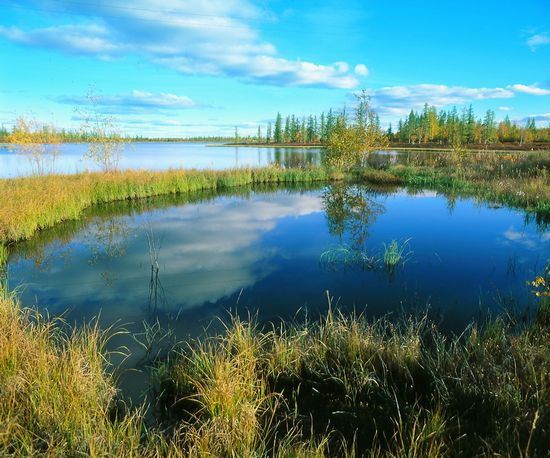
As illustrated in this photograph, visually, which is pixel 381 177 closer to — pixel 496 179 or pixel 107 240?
pixel 496 179

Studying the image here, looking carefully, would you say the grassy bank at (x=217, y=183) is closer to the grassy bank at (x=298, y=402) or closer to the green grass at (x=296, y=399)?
the green grass at (x=296, y=399)

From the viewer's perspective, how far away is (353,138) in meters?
27.8

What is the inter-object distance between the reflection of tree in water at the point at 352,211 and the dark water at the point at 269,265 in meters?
0.08

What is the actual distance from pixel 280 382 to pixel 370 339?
127 cm

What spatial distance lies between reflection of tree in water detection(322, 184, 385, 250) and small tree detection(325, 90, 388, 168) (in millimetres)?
6353

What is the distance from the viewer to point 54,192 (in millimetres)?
13664

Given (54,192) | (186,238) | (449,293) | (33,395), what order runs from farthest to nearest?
(54,192)
(186,238)
(449,293)
(33,395)

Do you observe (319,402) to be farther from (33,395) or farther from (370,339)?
(33,395)

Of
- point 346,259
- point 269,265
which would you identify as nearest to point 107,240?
point 269,265

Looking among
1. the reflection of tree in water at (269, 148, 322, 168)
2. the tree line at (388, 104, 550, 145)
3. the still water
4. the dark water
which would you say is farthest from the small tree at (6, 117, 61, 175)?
the tree line at (388, 104, 550, 145)

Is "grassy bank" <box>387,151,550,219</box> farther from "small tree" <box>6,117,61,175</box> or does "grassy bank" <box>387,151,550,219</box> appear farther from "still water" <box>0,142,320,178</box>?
"small tree" <box>6,117,61,175</box>

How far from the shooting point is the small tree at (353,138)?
90.7 feet

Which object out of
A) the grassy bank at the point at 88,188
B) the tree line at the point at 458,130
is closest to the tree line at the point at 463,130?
the tree line at the point at 458,130

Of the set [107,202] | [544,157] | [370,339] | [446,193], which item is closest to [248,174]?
[107,202]
